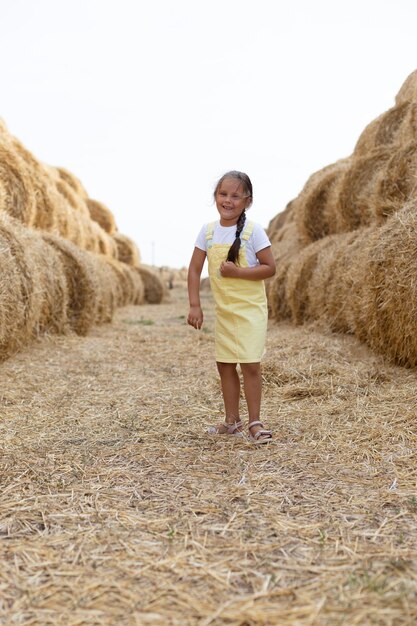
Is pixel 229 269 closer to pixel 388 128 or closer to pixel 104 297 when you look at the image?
pixel 388 128

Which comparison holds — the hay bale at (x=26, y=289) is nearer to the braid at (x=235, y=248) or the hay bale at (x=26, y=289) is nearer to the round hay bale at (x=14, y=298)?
the round hay bale at (x=14, y=298)

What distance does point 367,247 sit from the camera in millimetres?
5523

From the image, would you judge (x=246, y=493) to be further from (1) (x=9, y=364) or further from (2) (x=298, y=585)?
(1) (x=9, y=364)

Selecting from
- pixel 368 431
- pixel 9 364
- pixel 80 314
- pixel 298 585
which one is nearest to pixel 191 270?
pixel 368 431

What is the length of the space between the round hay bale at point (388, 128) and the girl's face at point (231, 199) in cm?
515

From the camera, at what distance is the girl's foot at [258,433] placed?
317cm

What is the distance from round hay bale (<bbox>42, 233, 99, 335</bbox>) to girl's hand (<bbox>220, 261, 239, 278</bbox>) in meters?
4.80

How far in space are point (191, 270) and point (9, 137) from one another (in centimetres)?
562

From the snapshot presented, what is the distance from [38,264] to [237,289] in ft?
12.9

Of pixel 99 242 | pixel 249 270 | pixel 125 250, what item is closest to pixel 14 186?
pixel 249 270

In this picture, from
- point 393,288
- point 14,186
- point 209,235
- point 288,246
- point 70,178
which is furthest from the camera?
point 70,178

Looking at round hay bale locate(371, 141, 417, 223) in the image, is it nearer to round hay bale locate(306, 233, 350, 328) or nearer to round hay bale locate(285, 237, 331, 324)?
round hay bale locate(306, 233, 350, 328)

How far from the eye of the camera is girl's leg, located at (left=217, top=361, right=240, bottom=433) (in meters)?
3.42

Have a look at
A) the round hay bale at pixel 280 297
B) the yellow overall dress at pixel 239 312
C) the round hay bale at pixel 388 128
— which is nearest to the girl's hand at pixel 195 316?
the yellow overall dress at pixel 239 312
